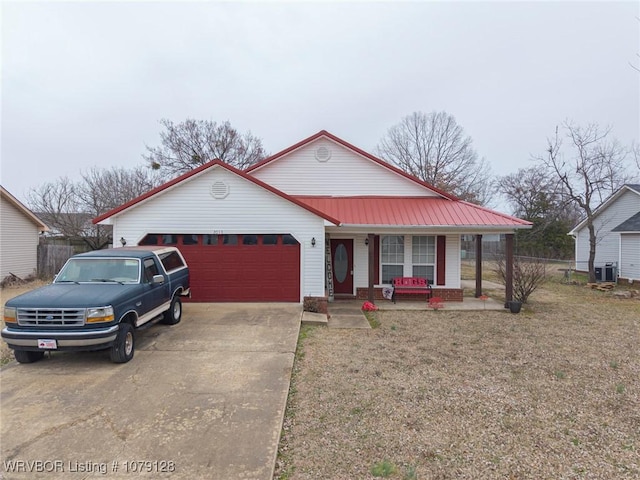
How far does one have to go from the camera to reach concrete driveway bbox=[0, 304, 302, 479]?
3.28 m

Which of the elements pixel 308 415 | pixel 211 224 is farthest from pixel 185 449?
pixel 211 224

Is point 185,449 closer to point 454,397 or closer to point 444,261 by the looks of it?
point 454,397

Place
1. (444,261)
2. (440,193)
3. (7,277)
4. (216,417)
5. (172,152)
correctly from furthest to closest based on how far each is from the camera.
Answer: (172,152) < (7,277) < (440,193) < (444,261) < (216,417)

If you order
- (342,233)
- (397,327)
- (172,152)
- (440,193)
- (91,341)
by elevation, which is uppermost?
(172,152)

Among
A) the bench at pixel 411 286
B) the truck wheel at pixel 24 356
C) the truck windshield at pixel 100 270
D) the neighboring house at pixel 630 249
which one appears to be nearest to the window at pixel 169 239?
the truck windshield at pixel 100 270

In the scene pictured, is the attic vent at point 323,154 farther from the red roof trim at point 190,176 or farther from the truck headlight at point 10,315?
the truck headlight at point 10,315

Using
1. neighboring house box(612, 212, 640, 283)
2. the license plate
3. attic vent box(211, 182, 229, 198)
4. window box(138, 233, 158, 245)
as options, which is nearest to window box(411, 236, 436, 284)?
attic vent box(211, 182, 229, 198)

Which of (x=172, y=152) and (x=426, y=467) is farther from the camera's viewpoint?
(x=172, y=152)

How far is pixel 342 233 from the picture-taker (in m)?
12.1

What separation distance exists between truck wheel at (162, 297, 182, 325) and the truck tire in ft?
6.34

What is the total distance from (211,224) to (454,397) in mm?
7926

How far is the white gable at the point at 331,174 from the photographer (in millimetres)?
13281

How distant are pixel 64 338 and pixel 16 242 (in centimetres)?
1694

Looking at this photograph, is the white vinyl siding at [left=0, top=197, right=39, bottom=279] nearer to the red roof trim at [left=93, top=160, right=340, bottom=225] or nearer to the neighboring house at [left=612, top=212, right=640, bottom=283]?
the red roof trim at [left=93, top=160, right=340, bottom=225]
